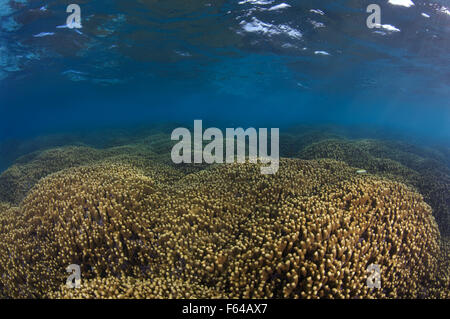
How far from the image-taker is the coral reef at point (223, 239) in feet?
13.5

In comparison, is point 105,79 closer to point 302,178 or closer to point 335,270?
point 302,178

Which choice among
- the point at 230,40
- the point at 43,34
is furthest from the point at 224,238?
the point at 43,34

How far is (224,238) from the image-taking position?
5152 mm

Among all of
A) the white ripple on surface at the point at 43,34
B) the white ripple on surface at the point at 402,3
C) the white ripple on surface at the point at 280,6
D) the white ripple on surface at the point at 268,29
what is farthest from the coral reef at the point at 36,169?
the white ripple on surface at the point at 402,3

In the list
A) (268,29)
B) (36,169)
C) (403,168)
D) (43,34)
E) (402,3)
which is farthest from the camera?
(268,29)

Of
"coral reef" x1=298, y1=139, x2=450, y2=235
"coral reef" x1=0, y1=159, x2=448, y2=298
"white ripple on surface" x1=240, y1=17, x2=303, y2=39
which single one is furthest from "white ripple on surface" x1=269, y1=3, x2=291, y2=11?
"coral reef" x1=0, y1=159, x2=448, y2=298

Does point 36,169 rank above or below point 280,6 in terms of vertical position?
below

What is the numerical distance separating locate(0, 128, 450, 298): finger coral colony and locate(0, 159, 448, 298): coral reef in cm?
2

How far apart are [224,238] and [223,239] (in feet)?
0.21

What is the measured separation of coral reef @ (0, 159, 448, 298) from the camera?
413 cm

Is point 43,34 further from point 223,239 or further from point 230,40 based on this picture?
point 223,239

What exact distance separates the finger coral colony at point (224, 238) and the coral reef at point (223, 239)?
0.02m

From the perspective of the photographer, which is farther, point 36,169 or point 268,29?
point 268,29

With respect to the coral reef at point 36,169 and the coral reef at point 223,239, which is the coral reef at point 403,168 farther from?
the coral reef at point 36,169
